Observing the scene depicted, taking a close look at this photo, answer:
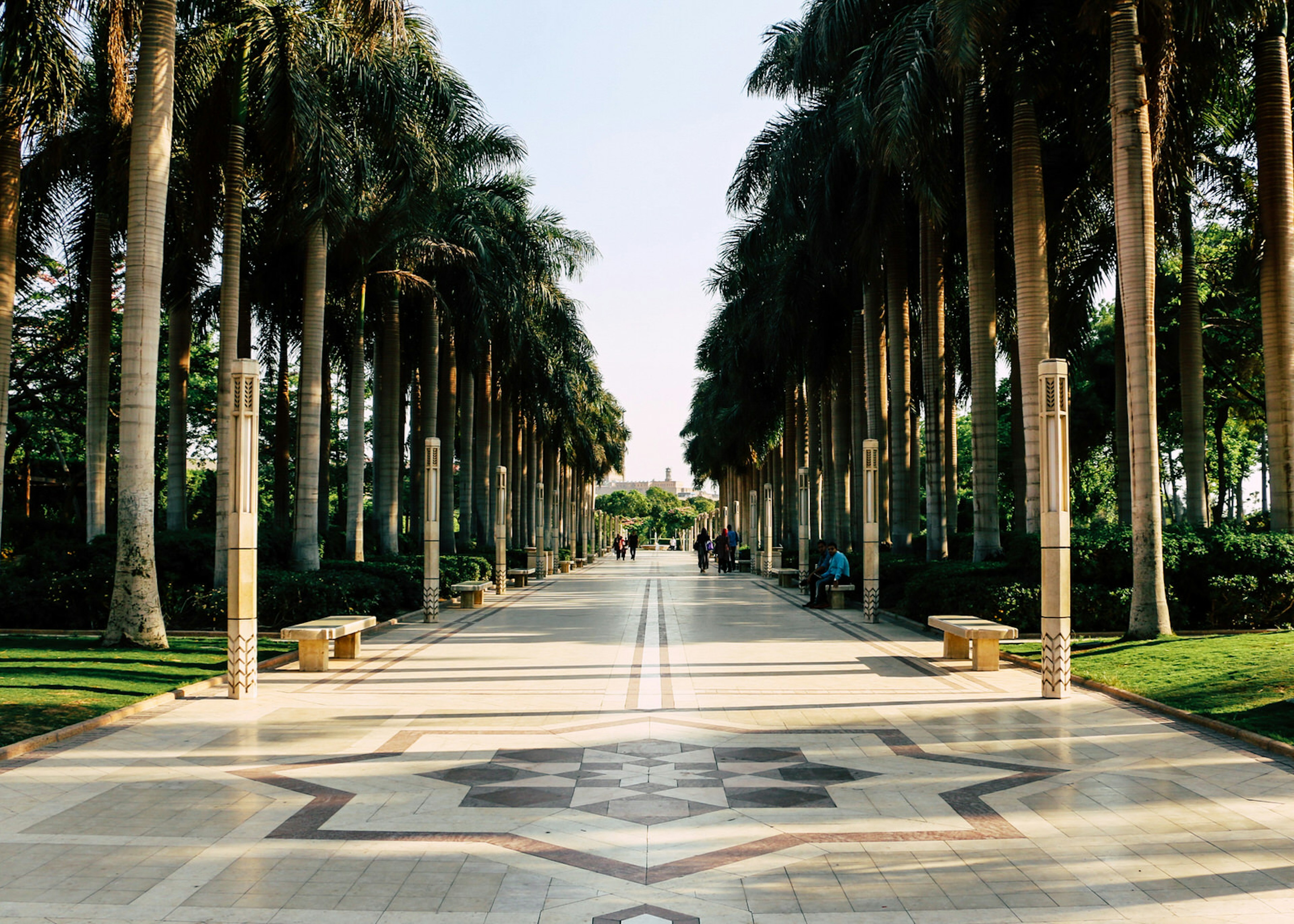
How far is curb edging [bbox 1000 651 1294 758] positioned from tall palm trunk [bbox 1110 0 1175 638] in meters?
2.73

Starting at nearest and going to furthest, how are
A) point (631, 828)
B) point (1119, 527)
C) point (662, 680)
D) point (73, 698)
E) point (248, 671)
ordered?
point (631, 828) → point (73, 698) → point (248, 671) → point (662, 680) → point (1119, 527)

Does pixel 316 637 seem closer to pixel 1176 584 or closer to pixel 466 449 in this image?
pixel 1176 584

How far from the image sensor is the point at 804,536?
31047 millimetres

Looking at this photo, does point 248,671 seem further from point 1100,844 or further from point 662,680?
point 1100,844

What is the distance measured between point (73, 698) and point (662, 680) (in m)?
5.93

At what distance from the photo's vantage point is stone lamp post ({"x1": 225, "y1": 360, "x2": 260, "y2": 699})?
36.0 feet

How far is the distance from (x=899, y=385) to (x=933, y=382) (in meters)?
1.66

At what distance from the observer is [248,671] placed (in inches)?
435

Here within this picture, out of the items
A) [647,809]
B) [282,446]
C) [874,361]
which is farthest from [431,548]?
[647,809]

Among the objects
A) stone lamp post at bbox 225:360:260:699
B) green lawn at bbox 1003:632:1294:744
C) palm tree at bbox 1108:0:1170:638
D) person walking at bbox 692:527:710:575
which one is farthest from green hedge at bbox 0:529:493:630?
person walking at bbox 692:527:710:575

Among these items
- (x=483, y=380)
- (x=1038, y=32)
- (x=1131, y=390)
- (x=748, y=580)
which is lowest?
(x=748, y=580)

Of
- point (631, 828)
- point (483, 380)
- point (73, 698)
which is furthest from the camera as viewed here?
point (483, 380)

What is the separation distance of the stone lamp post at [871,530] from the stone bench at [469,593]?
816cm

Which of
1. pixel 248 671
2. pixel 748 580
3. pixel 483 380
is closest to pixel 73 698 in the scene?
pixel 248 671
